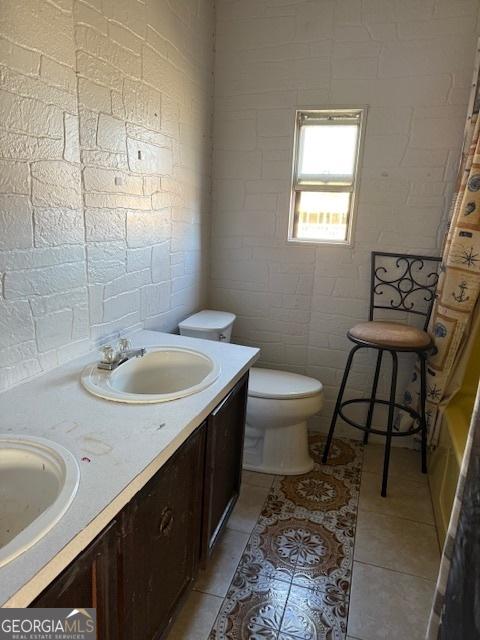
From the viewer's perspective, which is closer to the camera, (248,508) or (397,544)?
(397,544)

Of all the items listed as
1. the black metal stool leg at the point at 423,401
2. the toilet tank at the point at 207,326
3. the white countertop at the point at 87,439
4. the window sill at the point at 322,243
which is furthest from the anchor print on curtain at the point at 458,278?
the white countertop at the point at 87,439

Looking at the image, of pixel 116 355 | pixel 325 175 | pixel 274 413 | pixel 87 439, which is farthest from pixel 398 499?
pixel 325 175

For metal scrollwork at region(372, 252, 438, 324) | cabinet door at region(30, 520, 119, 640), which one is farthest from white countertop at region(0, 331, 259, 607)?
metal scrollwork at region(372, 252, 438, 324)

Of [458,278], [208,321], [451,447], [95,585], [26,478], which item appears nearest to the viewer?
[95,585]

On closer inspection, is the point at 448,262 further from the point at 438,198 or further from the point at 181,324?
the point at 181,324

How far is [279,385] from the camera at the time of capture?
84.8 inches

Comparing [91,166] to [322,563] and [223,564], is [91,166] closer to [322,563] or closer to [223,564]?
[223,564]

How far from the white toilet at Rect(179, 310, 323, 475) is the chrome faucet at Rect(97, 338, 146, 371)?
0.64 metres

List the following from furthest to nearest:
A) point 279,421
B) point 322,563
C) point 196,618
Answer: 1. point 279,421
2. point 322,563
3. point 196,618

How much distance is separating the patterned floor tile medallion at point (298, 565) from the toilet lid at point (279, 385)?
46cm

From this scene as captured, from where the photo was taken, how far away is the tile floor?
54.0 inches

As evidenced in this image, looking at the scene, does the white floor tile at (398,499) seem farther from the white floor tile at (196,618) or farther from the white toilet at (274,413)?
the white floor tile at (196,618)

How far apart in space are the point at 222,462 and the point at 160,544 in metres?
0.46

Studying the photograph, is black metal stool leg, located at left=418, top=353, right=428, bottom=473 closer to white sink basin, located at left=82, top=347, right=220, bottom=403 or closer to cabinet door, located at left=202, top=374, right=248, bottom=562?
cabinet door, located at left=202, top=374, right=248, bottom=562
